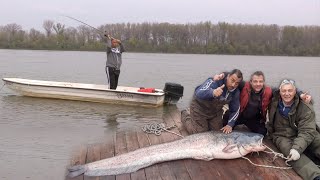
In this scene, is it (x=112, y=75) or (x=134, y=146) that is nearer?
(x=134, y=146)

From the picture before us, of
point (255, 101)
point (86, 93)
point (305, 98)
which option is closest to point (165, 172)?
point (255, 101)

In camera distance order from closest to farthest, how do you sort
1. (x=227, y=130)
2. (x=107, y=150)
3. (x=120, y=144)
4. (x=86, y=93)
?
(x=227, y=130) < (x=107, y=150) < (x=120, y=144) < (x=86, y=93)

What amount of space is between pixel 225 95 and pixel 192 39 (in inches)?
2642

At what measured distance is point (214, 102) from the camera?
20.7ft

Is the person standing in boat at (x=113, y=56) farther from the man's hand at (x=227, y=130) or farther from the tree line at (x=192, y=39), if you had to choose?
the tree line at (x=192, y=39)

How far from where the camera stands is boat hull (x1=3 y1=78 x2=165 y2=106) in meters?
13.9

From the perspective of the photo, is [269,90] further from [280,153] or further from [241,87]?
[280,153]

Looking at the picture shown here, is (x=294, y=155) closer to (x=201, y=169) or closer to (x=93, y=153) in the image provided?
(x=201, y=169)

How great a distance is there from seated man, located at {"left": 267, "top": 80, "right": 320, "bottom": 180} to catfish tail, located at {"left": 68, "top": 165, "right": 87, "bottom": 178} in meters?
2.57

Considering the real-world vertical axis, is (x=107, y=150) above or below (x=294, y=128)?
below

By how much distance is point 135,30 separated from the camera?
246 ft

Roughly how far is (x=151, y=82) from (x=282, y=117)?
1834 cm

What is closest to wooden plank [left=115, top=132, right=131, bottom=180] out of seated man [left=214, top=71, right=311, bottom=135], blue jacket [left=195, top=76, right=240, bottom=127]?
blue jacket [left=195, top=76, right=240, bottom=127]

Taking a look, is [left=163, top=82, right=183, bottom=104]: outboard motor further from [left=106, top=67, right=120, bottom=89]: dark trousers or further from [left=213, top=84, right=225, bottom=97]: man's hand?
[left=213, top=84, right=225, bottom=97]: man's hand
